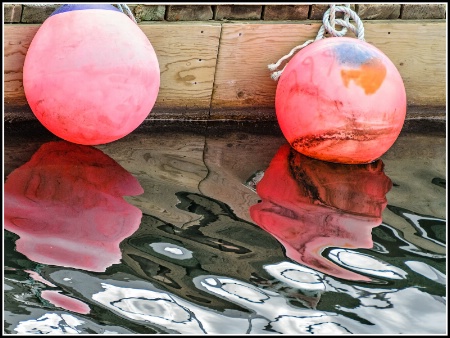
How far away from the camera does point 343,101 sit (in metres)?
5.35

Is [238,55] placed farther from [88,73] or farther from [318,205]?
[318,205]

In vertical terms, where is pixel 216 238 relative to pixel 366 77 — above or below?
below

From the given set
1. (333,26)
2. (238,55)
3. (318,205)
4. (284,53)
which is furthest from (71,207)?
(333,26)

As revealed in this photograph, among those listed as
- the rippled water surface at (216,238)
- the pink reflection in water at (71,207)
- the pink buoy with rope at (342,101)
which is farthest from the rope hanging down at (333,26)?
the pink reflection in water at (71,207)

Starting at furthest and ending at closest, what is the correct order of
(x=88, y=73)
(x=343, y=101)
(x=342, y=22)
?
(x=342, y=22) < (x=343, y=101) < (x=88, y=73)

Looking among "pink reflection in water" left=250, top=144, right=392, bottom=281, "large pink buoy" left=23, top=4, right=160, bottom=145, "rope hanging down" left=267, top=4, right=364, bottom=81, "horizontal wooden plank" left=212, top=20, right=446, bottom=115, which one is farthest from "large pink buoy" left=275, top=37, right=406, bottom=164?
"large pink buoy" left=23, top=4, right=160, bottom=145

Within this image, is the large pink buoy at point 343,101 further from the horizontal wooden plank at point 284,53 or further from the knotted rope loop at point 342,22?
the horizontal wooden plank at point 284,53

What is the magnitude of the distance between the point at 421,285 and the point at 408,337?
0.51m

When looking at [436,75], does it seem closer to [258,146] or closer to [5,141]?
[258,146]

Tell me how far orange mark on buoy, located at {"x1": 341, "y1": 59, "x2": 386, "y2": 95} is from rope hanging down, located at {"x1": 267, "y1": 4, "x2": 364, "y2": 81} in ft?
2.04

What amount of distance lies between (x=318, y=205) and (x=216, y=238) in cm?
82

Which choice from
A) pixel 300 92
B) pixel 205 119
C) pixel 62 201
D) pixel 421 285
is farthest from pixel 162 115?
pixel 421 285

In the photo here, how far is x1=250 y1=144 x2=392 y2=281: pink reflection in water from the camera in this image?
178 inches

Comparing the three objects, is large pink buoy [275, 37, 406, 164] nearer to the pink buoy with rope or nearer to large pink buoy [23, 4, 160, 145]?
the pink buoy with rope
